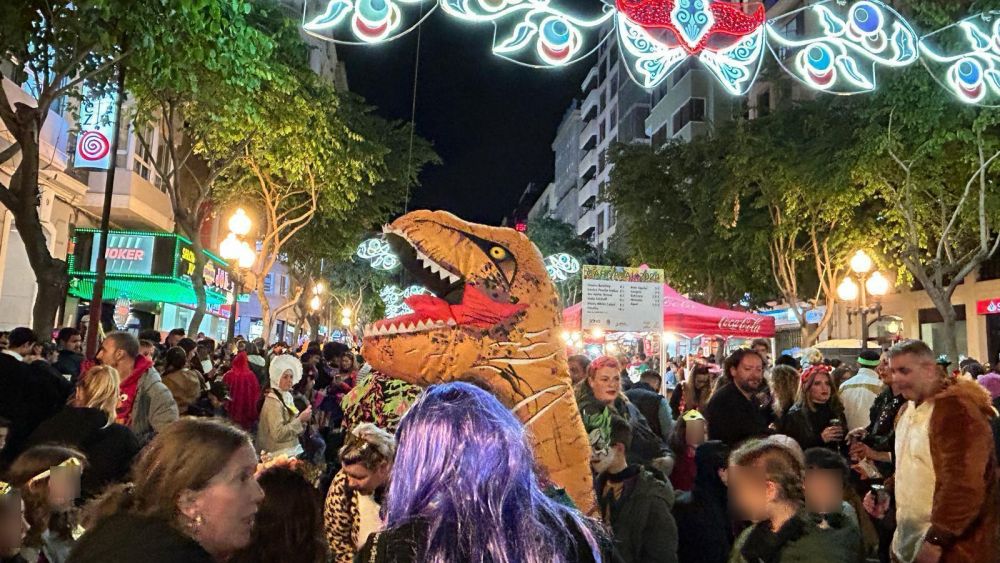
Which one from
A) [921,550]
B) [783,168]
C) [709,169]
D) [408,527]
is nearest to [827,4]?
[921,550]

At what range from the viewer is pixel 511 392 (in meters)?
3.29

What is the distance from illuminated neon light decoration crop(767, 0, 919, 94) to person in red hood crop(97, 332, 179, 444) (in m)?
5.92

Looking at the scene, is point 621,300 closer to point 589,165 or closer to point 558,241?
point 558,241

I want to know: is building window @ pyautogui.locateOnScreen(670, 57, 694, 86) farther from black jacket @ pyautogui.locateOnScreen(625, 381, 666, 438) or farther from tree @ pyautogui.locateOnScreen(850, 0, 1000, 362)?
black jacket @ pyautogui.locateOnScreen(625, 381, 666, 438)

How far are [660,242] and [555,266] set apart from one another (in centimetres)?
610

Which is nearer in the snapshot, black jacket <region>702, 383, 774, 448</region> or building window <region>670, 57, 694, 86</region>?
black jacket <region>702, 383, 774, 448</region>

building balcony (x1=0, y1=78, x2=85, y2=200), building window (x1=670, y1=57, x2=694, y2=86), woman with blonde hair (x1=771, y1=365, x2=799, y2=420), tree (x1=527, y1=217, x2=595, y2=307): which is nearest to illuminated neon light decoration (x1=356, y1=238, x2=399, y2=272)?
building balcony (x1=0, y1=78, x2=85, y2=200)

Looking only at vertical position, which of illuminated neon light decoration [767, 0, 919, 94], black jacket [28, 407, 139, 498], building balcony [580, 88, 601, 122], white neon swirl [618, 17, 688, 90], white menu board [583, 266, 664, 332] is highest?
building balcony [580, 88, 601, 122]

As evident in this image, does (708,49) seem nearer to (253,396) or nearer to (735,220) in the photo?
(253,396)

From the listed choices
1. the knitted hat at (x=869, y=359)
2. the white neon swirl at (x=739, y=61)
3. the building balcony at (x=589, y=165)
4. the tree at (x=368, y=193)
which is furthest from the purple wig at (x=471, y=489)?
the building balcony at (x=589, y=165)

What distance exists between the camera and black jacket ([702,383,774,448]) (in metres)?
5.04

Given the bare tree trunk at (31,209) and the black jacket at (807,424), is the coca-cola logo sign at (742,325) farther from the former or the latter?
the bare tree trunk at (31,209)

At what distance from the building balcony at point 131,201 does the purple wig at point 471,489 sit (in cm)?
1828

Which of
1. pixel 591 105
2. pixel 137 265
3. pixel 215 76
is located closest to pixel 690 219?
pixel 137 265
